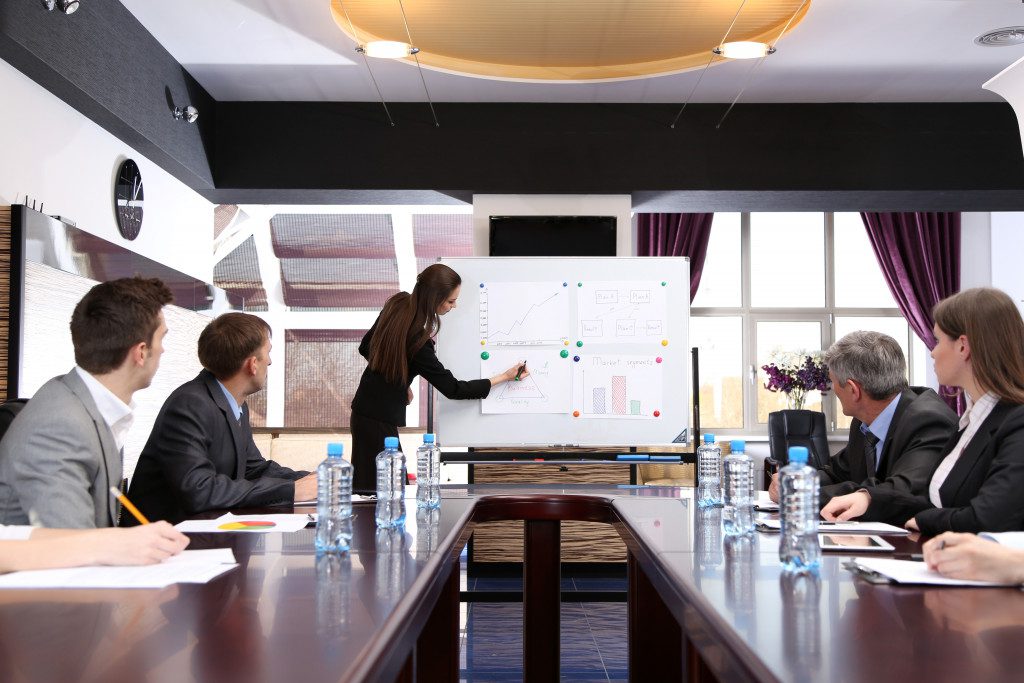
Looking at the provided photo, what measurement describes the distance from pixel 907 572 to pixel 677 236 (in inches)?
251

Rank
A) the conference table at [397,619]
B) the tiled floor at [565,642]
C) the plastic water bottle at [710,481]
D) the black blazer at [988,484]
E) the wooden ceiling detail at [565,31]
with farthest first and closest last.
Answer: the wooden ceiling detail at [565,31]
the tiled floor at [565,642]
the plastic water bottle at [710,481]
the black blazer at [988,484]
the conference table at [397,619]

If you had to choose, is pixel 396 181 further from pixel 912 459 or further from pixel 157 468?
pixel 912 459

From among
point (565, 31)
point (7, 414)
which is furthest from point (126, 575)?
point (565, 31)

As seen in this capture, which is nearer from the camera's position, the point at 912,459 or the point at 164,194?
the point at 912,459

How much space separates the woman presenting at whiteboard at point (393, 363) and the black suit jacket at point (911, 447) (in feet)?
5.71

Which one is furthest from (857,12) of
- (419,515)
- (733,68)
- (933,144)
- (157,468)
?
(157,468)

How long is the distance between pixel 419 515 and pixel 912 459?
1.30 metres

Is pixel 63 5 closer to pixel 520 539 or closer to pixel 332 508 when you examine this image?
pixel 332 508

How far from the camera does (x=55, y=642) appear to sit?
41.4 inches

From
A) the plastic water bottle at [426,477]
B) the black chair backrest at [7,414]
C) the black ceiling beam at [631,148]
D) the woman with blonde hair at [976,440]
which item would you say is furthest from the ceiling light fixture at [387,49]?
the woman with blonde hair at [976,440]

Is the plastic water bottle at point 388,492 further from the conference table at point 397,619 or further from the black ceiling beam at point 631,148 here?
the black ceiling beam at point 631,148

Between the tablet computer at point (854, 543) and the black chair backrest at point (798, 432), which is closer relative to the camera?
the tablet computer at point (854, 543)

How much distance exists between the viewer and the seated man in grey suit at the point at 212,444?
2.40m

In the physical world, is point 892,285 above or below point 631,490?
above
